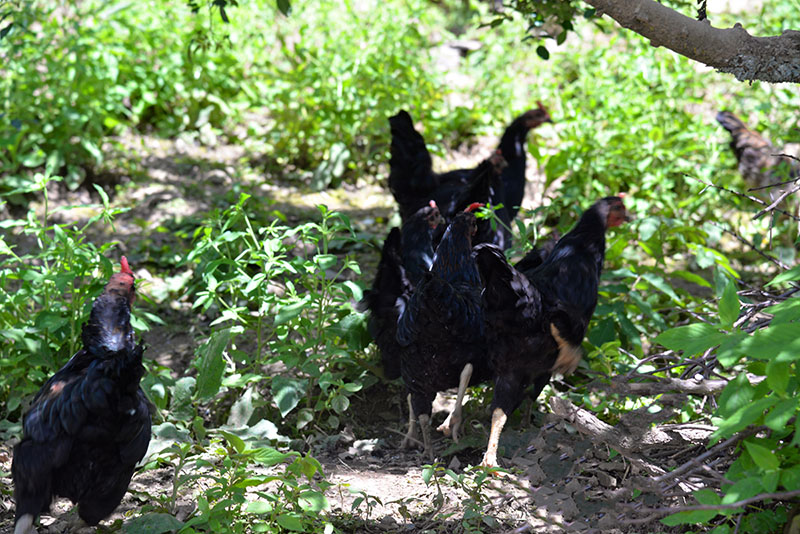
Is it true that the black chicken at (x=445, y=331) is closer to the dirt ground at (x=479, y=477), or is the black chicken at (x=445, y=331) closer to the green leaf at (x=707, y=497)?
the dirt ground at (x=479, y=477)

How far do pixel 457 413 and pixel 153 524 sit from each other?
1500 mm

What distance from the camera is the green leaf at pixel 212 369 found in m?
3.75

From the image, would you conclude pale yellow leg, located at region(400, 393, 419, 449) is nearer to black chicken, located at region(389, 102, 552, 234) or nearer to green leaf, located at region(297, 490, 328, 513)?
Result: green leaf, located at region(297, 490, 328, 513)

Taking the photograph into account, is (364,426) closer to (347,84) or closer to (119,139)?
(347,84)

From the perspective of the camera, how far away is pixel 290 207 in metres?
6.34

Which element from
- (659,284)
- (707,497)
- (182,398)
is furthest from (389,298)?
(707,497)

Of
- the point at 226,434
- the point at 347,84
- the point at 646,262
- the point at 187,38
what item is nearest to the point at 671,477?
the point at 226,434

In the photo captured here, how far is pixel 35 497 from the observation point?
9.59ft

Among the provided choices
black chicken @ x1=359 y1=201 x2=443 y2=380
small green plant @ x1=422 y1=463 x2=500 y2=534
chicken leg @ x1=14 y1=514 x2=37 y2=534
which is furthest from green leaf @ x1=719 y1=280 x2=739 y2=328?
chicken leg @ x1=14 y1=514 x2=37 y2=534

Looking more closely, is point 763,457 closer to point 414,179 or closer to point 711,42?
point 711,42

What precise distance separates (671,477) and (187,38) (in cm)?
564

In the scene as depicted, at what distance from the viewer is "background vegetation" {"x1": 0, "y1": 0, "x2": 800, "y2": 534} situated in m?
3.78

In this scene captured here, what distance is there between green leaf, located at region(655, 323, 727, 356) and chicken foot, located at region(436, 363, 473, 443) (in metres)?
1.58

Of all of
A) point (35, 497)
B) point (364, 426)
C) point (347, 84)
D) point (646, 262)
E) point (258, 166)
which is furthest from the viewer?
point (258, 166)
